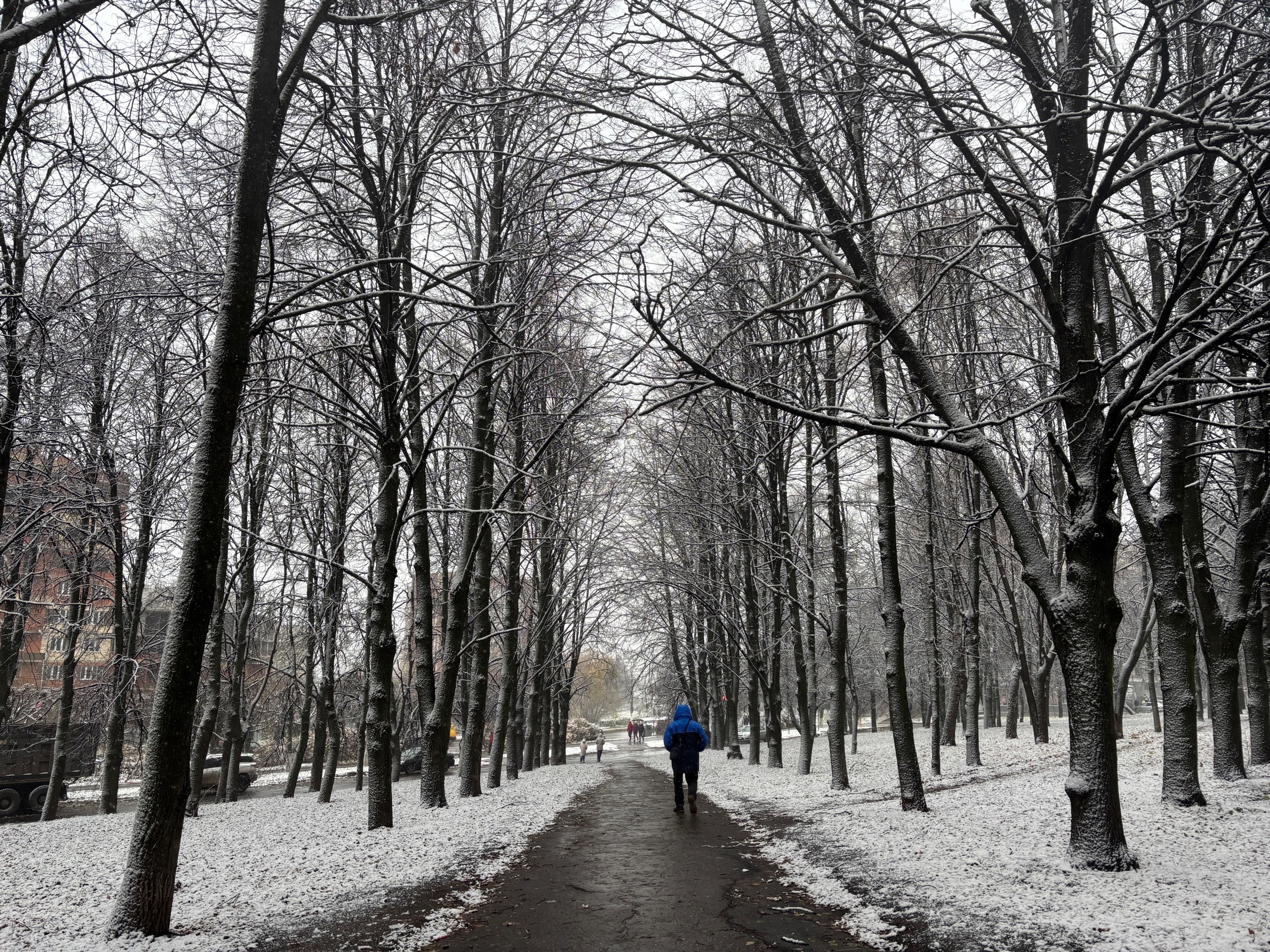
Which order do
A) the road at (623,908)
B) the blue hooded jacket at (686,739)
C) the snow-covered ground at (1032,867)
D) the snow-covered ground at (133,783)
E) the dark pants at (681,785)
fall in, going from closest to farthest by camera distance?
1. the snow-covered ground at (1032,867)
2. the road at (623,908)
3. the dark pants at (681,785)
4. the blue hooded jacket at (686,739)
5. the snow-covered ground at (133,783)

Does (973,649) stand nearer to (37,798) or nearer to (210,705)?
(210,705)

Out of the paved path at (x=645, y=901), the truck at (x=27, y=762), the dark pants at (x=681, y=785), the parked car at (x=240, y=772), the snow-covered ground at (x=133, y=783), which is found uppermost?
the paved path at (x=645, y=901)

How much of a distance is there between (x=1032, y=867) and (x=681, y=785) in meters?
7.25

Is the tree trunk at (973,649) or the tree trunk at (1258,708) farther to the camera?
the tree trunk at (973,649)

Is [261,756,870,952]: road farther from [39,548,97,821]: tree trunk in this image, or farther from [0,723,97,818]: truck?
[0,723,97,818]: truck

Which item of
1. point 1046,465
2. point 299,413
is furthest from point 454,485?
point 1046,465

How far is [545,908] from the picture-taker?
643 centimetres

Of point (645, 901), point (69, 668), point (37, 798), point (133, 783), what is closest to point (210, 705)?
point (69, 668)

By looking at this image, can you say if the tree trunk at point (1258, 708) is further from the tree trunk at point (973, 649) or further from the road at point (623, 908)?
the road at point (623, 908)

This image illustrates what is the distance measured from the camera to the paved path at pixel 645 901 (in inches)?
212

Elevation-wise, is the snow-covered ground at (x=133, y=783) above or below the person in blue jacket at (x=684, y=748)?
below

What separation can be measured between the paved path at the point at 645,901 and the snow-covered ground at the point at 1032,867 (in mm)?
404

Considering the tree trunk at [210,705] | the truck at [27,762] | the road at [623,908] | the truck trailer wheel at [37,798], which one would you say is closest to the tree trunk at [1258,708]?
the road at [623,908]

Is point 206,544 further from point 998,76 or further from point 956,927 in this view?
point 998,76
